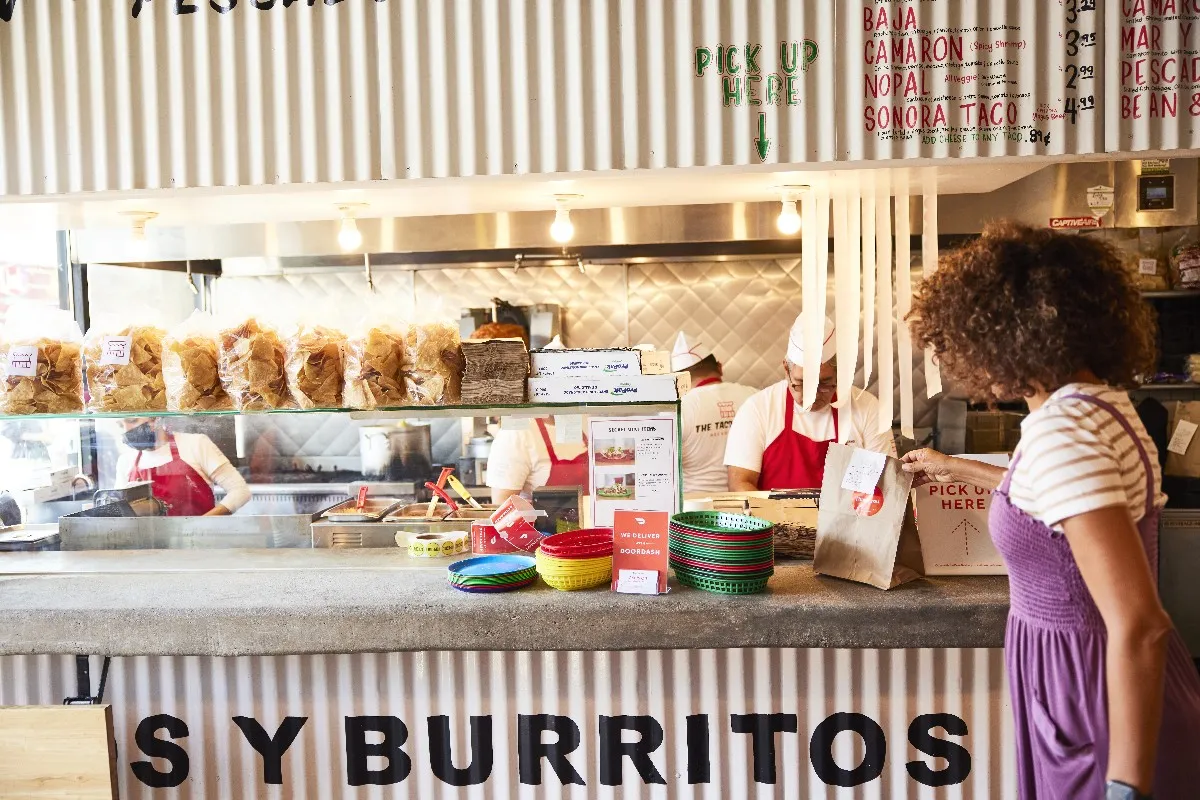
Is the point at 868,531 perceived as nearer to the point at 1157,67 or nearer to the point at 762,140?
the point at 762,140

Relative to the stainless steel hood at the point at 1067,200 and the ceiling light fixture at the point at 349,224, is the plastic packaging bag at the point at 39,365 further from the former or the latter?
the stainless steel hood at the point at 1067,200

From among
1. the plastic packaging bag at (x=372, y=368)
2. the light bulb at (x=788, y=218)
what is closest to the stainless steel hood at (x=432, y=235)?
the light bulb at (x=788, y=218)

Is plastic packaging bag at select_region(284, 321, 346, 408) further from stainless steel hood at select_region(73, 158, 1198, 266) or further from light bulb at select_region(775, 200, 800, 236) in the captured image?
stainless steel hood at select_region(73, 158, 1198, 266)

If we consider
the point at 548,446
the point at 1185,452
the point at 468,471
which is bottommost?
the point at 468,471

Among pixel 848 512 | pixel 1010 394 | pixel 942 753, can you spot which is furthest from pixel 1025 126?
pixel 942 753

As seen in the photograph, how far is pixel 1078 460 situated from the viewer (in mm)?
1603

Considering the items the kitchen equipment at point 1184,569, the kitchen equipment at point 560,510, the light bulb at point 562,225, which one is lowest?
the kitchen equipment at point 1184,569

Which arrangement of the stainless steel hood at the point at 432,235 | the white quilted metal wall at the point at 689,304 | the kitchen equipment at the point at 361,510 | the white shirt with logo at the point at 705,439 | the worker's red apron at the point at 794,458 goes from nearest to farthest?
the kitchen equipment at the point at 361,510, the stainless steel hood at the point at 432,235, the worker's red apron at the point at 794,458, the white shirt with logo at the point at 705,439, the white quilted metal wall at the point at 689,304

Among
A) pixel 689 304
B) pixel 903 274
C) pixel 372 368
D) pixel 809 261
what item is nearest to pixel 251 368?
pixel 372 368

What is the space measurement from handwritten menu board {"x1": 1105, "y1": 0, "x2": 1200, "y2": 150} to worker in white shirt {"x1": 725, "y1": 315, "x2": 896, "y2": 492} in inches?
80.7

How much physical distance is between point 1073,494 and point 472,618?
4.43 ft

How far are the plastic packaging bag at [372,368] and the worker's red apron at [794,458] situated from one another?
243cm

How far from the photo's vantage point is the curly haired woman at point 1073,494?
62.2 inches

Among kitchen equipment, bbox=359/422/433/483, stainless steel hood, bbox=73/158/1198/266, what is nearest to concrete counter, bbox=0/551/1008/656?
stainless steel hood, bbox=73/158/1198/266
